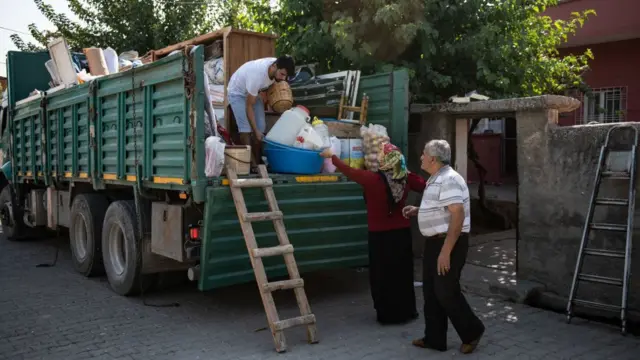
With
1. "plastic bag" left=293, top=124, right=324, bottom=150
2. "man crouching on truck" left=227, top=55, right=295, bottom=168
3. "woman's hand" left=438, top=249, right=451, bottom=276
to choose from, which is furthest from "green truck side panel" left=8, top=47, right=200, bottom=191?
"woman's hand" left=438, top=249, right=451, bottom=276

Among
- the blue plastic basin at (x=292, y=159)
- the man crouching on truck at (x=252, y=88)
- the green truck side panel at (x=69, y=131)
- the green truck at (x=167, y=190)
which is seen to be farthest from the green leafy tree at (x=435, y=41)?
the green truck side panel at (x=69, y=131)

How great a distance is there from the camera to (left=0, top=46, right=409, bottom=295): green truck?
484cm

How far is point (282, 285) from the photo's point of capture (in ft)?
15.0

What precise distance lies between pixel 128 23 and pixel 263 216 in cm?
1066

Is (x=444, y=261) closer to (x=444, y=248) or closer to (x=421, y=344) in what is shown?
(x=444, y=248)

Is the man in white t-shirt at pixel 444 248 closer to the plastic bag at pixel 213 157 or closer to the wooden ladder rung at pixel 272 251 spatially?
the wooden ladder rung at pixel 272 251

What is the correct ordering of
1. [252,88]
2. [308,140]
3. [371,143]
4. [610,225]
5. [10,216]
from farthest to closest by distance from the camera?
[10,216] < [371,143] < [252,88] < [308,140] < [610,225]

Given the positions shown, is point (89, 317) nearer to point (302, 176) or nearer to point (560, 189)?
point (302, 176)

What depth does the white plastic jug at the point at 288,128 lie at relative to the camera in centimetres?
550

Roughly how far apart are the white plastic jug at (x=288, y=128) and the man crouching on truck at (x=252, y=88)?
182mm

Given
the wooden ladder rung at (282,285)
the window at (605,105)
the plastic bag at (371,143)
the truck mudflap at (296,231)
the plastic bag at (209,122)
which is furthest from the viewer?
the window at (605,105)

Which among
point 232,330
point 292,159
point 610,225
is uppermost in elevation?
point 292,159

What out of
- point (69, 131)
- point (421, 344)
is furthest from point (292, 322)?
point (69, 131)

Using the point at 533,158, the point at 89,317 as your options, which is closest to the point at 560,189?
the point at 533,158
